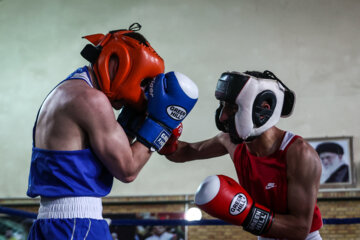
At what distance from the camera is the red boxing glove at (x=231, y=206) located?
2.00m

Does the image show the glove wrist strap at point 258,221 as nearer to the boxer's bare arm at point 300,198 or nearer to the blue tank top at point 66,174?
the boxer's bare arm at point 300,198

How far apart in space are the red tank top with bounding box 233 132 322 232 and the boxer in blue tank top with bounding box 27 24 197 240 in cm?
73

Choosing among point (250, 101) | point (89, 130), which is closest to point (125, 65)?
point (89, 130)

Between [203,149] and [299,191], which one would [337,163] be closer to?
[203,149]

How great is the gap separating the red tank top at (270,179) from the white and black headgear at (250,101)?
0.18 metres

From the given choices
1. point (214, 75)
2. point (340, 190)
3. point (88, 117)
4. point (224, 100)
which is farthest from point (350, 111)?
point (88, 117)

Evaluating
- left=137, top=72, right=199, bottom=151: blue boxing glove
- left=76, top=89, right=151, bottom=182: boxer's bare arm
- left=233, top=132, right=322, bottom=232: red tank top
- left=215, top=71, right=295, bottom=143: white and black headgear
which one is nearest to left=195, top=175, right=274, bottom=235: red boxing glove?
left=233, top=132, right=322, bottom=232: red tank top

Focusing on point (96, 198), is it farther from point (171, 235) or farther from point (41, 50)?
point (41, 50)

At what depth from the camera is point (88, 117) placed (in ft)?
5.14

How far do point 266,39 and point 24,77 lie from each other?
13.3 feet

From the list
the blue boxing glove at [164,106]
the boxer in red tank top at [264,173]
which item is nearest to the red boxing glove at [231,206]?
the boxer in red tank top at [264,173]

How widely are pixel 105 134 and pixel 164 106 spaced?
0.30m

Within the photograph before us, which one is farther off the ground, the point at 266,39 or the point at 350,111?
the point at 266,39

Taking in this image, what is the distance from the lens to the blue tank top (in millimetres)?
1582
